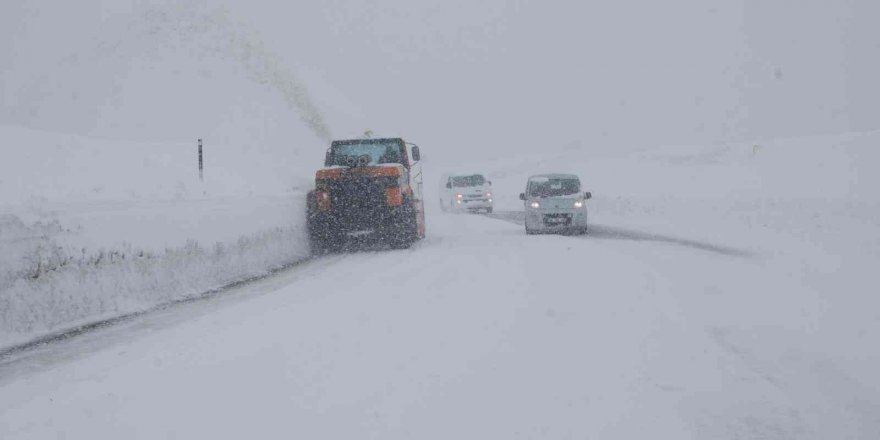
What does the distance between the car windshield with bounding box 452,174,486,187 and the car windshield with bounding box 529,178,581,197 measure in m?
13.8

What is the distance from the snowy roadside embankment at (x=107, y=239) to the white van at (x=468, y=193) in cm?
1617

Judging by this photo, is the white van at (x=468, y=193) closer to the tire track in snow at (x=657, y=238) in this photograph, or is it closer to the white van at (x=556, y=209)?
the tire track in snow at (x=657, y=238)

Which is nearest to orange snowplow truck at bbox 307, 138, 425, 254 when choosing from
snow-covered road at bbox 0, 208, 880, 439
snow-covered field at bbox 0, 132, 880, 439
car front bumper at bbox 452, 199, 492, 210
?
snow-covered field at bbox 0, 132, 880, 439

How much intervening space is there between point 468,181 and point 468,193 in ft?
2.89

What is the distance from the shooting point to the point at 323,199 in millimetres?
16031

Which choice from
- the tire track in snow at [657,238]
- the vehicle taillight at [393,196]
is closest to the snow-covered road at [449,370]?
the tire track in snow at [657,238]

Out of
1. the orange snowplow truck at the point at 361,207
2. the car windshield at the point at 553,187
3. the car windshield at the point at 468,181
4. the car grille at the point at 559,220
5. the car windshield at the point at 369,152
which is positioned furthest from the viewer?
the car windshield at the point at 468,181

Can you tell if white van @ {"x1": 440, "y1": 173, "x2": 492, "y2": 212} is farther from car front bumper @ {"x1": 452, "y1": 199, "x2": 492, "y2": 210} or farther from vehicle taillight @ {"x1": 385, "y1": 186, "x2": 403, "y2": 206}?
vehicle taillight @ {"x1": 385, "y1": 186, "x2": 403, "y2": 206}

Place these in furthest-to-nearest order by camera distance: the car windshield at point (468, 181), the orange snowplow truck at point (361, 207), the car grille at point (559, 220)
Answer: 1. the car windshield at point (468, 181)
2. the car grille at point (559, 220)
3. the orange snowplow truck at point (361, 207)

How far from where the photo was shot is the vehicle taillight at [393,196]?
52.1 feet

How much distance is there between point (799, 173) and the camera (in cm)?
5022

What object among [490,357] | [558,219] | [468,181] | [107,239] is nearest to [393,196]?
Result: [558,219]

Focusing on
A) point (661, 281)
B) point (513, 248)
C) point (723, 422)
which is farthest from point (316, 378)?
point (513, 248)

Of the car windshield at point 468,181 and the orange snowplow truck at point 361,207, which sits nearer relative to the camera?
the orange snowplow truck at point 361,207
